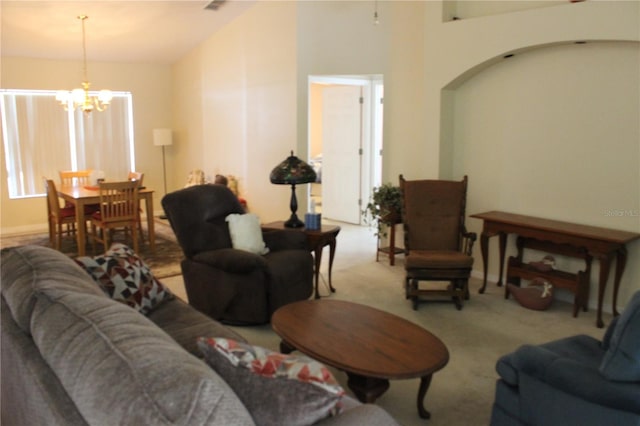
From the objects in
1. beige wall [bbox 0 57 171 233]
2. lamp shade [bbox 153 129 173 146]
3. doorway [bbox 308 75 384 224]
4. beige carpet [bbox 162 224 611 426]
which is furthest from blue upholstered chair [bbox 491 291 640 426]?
beige wall [bbox 0 57 171 233]

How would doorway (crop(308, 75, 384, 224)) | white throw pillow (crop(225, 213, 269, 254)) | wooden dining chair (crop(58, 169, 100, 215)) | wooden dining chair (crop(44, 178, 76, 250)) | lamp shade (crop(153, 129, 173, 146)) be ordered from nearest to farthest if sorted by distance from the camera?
white throw pillow (crop(225, 213, 269, 254))
wooden dining chair (crop(44, 178, 76, 250))
wooden dining chair (crop(58, 169, 100, 215))
doorway (crop(308, 75, 384, 224))
lamp shade (crop(153, 129, 173, 146))

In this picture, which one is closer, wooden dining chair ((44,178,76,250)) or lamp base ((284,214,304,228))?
lamp base ((284,214,304,228))

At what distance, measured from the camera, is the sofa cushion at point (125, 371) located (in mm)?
1079

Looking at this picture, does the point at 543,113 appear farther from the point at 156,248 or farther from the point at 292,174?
the point at 156,248

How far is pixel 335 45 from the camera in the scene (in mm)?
5980

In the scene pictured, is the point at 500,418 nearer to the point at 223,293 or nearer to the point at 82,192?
the point at 223,293

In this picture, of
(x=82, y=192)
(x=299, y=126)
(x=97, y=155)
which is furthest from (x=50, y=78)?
(x=299, y=126)

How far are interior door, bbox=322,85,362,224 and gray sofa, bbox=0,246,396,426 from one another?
224 inches

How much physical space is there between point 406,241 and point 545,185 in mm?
1285

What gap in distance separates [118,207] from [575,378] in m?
4.99

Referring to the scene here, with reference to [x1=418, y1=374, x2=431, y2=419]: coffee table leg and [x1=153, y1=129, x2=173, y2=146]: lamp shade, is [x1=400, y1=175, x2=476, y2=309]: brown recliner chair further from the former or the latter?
[x1=153, y1=129, x2=173, y2=146]: lamp shade

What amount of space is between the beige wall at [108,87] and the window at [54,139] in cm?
12

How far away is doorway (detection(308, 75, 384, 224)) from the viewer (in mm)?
7117

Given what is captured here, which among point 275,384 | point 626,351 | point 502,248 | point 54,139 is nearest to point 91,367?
point 275,384
